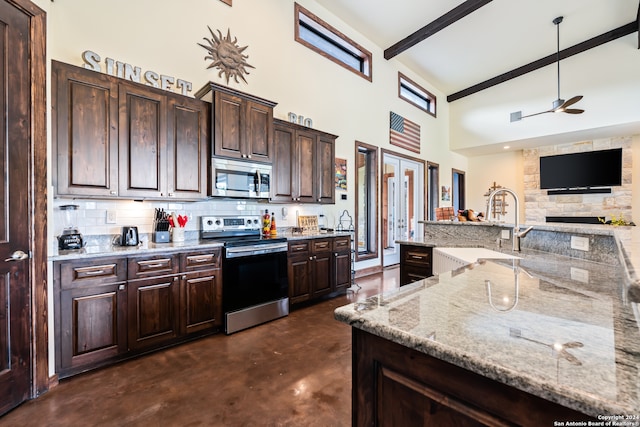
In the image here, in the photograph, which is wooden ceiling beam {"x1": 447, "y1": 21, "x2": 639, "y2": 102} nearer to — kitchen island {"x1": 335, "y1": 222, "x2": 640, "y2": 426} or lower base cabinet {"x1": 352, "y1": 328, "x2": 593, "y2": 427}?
kitchen island {"x1": 335, "y1": 222, "x2": 640, "y2": 426}

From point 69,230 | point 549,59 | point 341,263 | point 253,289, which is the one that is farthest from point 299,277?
point 549,59

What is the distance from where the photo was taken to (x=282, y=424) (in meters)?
1.67

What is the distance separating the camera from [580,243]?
1.90 metres

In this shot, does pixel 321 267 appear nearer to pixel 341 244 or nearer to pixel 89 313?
pixel 341 244

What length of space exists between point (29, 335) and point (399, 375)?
2436 millimetres

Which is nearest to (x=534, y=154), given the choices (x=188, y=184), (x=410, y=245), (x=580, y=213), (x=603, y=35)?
(x=580, y=213)

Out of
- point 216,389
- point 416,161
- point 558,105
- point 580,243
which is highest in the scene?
point 558,105

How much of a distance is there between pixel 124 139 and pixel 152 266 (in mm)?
1177

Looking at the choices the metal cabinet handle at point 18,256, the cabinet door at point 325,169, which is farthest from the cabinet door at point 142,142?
the cabinet door at point 325,169

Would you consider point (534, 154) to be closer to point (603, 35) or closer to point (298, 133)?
point (603, 35)

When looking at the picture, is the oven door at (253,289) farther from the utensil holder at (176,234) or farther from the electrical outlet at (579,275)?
the electrical outlet at (579,275)

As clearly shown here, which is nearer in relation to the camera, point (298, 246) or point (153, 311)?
point (153, 311)

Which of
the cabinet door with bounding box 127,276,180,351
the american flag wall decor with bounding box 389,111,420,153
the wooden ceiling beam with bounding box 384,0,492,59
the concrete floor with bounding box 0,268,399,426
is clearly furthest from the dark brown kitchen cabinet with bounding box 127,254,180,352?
the wooden ceiling beam with bounding box 384,0,492,59

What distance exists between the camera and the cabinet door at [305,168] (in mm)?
3939
